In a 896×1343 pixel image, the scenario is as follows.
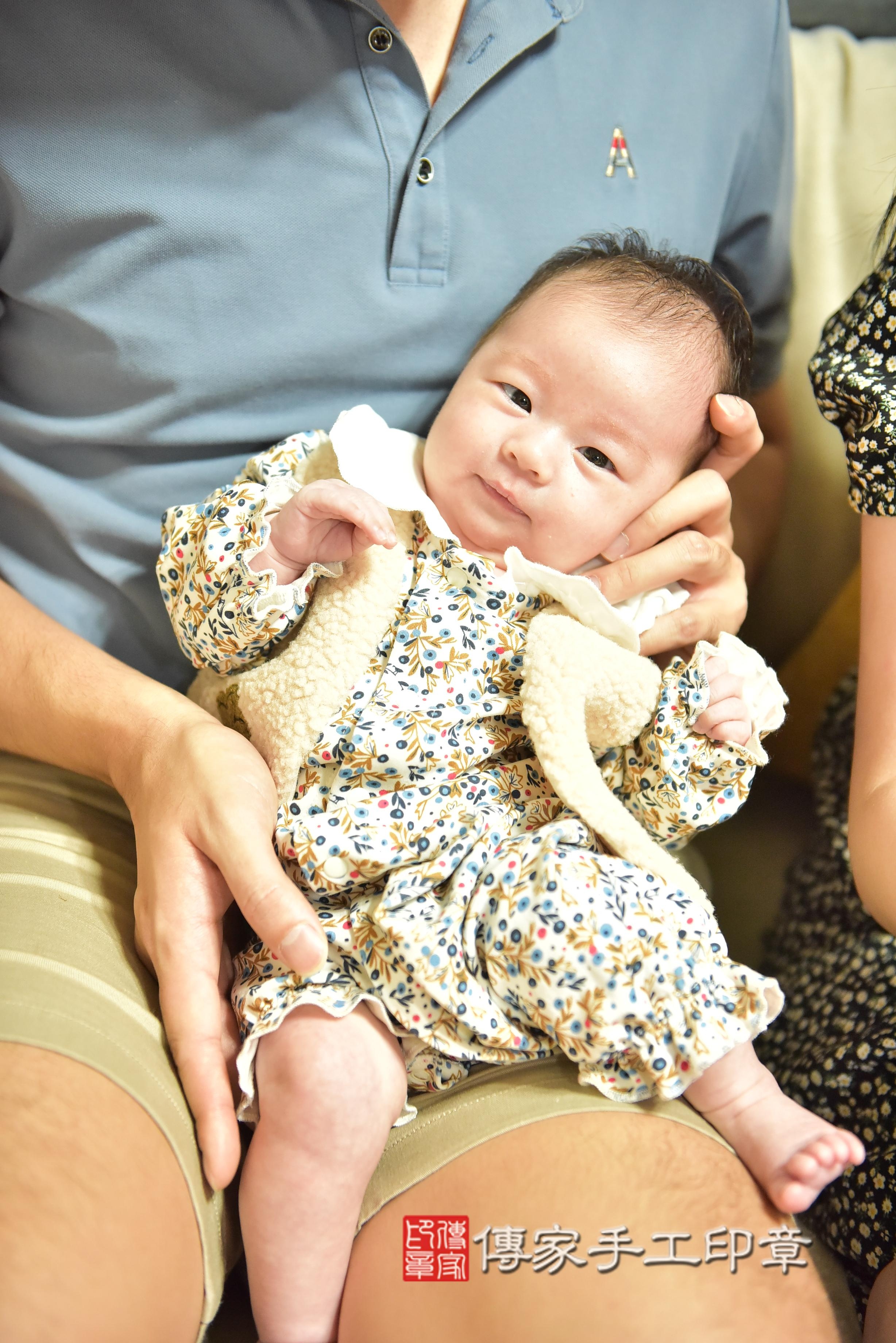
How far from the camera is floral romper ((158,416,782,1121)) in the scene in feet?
2.72

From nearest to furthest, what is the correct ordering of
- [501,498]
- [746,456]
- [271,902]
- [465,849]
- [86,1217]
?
[86,1217], [271,902], [465,849], [501,498], [746,456]

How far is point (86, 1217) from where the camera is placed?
0.70 metres

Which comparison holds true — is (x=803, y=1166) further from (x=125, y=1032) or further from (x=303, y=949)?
(x=125, y=1032)

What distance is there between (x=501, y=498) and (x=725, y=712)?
1.05ft

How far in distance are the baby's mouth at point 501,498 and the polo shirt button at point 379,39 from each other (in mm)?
452

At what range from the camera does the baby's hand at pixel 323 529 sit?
0.90 metres

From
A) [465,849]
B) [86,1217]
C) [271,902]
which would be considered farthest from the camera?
[465,849]

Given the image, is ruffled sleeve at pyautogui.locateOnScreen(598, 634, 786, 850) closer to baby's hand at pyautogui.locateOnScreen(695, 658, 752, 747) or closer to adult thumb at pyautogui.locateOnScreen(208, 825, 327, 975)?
baby's hand at pyautogui.locateOnScreen(695, 658, 752, 747)

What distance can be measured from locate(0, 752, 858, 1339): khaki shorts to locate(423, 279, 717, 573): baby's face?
523 mm

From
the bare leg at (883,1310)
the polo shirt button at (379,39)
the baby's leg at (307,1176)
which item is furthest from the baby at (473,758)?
the polo shirt button at (379,39)

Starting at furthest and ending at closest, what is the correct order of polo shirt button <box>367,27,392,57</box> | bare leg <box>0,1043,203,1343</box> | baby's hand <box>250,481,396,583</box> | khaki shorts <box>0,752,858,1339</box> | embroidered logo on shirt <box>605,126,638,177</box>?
embroidered logo on shirt <box>605,126,638,177</box>, polo shirt button <box>367,27,392,57</box>, baby's hand <box>250,481,396,583</box>, khaki shorts <box>0,752,858,1339</box>, bare leg <box>0,1043,203,1343</box>

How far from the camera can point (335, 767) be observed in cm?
96

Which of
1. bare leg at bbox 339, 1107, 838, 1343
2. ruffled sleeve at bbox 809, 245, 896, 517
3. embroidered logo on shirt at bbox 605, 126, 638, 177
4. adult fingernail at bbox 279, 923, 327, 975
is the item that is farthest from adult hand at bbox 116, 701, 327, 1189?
embroidered logo on shirt at bbox 605, 126, 638, 177

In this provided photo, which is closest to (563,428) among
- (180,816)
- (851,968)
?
(180,816)
